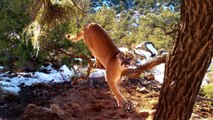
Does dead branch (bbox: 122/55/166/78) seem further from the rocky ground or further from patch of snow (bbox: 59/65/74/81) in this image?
patch of snow (bbox: 59/65/74/81)

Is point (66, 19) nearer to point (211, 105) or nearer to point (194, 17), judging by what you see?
point (194, 17)

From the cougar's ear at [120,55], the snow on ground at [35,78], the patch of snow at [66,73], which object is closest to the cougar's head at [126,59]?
the cougar's ear at [120,55]

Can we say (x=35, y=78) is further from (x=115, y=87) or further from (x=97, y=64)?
(x=115, y=87)

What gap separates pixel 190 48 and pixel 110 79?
1244 mm

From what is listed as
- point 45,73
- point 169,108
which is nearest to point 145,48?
point 45,73

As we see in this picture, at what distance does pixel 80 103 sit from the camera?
477 cm

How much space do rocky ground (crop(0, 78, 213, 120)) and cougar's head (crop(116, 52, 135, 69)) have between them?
1.34 meters

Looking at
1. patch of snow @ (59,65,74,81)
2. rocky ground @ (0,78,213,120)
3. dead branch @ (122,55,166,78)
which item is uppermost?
patch of snow @ (59,65,74,81)

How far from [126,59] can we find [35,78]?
3.67m

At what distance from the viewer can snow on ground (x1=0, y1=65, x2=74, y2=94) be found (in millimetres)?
6007

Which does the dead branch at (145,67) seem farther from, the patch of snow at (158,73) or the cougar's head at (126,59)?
the patch of snow at (158,73)

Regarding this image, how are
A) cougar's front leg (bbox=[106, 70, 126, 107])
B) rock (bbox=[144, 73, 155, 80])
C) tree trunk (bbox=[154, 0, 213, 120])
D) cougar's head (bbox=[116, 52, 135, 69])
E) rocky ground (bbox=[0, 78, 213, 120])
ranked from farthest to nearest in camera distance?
rock (bbox=[144, 73, 155, 80]), rocky ground (bbox=[0, 78, 213, 120]), cougar's front leg (bbox=[106, 70, 126, 107]), cougar's head (bbox=[116, 52, 135, 69]), tree trunk (bbox=[154, 0, 213, 120])

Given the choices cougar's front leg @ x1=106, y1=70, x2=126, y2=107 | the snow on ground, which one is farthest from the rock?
cougar's front leg @ x1=106, y1=70, x2=126, y2=107

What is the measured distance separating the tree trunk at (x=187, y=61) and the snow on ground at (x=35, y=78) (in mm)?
3550
